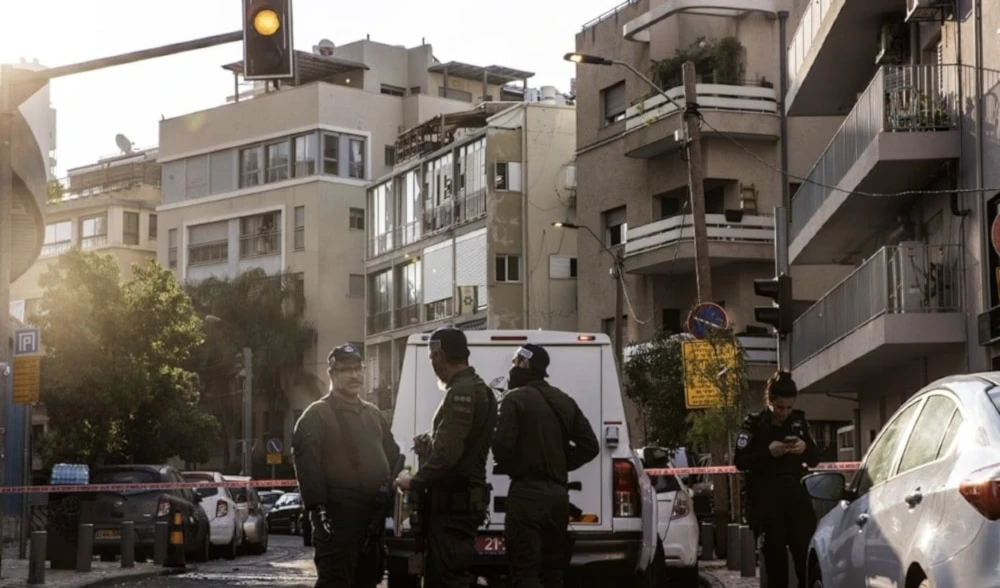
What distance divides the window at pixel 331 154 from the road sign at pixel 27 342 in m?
57.2

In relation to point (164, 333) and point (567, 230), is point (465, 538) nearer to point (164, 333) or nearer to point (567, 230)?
point (164, 333)

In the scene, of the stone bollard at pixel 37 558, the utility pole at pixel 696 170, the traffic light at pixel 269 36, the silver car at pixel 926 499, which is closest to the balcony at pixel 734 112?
the utility pole at pixel 696 170

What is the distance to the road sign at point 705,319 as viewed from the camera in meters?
26.2

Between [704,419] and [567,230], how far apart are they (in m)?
36.8

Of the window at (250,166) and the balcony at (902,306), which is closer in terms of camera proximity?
the balcony at (902,306)

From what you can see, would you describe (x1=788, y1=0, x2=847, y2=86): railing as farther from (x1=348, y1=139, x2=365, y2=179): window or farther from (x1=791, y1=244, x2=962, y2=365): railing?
(x1=348, y1=139, x2=365, y2=179): window

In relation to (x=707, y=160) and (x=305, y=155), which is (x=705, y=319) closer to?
(x=707, y=160)

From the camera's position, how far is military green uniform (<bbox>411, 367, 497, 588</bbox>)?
37.2 ft

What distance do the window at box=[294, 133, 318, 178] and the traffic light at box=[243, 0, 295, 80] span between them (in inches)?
2521

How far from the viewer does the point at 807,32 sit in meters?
33.2

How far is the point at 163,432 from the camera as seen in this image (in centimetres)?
4747

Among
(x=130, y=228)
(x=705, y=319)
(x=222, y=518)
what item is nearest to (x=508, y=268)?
(x=222, y=518)

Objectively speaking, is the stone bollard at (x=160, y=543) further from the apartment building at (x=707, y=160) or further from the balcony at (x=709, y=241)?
the balcony at (x=709, y=241)

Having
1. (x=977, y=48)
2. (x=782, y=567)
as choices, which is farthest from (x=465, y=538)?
(x=977, y=48)
